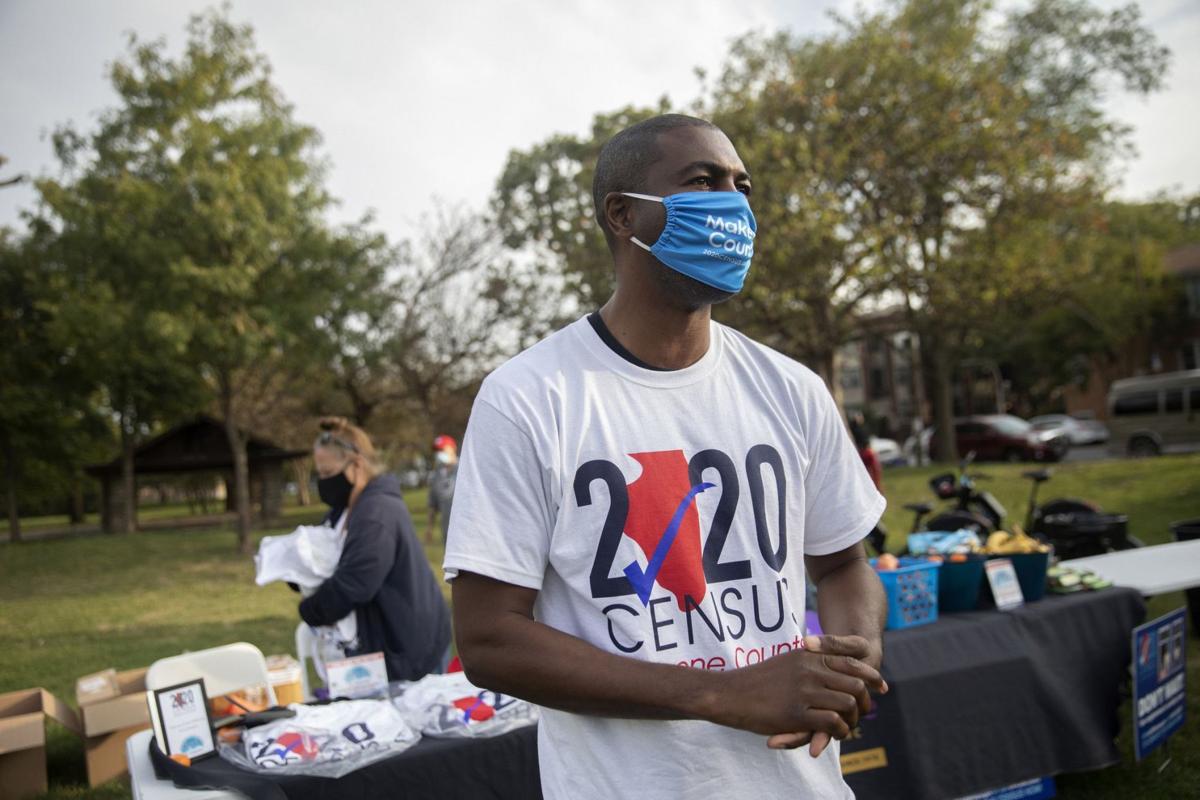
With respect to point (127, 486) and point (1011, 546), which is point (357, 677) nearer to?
point (1011, 546)

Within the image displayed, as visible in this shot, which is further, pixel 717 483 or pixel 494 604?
pixel 717 483

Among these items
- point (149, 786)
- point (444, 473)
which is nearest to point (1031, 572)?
point (149, 786)

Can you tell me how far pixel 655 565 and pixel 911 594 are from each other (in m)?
3.18

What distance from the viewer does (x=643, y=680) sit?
4.23 ft

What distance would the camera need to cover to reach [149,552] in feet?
64.4

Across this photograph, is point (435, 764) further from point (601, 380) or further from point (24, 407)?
point (24, 407)

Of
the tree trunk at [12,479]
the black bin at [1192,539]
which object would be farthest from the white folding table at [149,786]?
the tree trunk at [12,479]

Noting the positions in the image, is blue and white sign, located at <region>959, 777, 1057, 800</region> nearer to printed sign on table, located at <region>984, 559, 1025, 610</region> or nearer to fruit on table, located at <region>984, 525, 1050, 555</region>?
printed sign on table, located at <region>984, 559, 1025, 610</region>

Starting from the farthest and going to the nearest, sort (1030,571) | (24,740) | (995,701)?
(24,740) < (1030,571) < (995,701)

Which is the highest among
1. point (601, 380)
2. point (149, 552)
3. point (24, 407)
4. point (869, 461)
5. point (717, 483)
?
point (24, 407)

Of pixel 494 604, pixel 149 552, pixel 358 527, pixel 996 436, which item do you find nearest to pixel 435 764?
pixel 358 527

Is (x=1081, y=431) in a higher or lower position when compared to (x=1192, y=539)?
lower

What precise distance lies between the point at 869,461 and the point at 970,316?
14268mm

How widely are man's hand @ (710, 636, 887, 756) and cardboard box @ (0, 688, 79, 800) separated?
5153 millimetres
